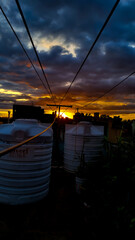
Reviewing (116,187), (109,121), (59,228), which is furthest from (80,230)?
(109,121)

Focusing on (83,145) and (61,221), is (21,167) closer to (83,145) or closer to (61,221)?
(61,221)

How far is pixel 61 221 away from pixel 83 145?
3.65 m

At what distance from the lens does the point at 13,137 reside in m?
4.05

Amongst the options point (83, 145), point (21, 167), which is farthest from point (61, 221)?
point (83, 145)

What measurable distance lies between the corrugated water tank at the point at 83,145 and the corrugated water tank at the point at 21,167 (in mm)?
2961

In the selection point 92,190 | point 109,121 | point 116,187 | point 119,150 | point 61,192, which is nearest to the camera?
point 116,187

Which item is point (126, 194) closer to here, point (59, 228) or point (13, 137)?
point (59, 228)

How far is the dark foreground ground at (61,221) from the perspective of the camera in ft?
9.61

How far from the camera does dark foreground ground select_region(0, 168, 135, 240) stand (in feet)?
9.61

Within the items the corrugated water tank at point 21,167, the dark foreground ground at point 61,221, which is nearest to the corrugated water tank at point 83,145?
the dark foreground ground at point 61,221

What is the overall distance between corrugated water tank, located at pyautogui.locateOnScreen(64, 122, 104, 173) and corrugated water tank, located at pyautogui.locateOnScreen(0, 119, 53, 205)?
2.96m

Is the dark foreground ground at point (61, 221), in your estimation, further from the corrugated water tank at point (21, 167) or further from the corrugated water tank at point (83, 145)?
the corrugated water tank at point (83, 145)

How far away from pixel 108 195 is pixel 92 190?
2.60 feet

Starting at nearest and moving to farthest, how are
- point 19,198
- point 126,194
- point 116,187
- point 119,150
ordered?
point 126,194 → point 116,187 → point 19,198 → point 119,150
